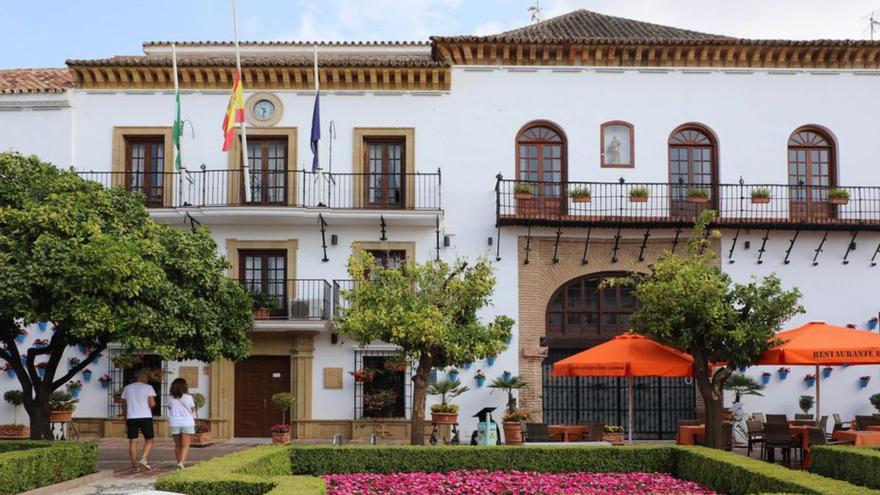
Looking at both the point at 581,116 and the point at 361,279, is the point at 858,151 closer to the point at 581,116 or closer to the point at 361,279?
the point at 581,116

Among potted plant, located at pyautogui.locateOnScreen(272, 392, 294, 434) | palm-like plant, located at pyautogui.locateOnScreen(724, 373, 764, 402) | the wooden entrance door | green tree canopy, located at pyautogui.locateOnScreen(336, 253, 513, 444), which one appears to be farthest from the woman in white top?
palm-like plant, located at pyautogui.locateOnScreen(724, 373, 764, 402)

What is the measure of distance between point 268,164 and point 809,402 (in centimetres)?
1331

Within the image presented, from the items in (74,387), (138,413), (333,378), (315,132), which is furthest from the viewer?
(333,378)

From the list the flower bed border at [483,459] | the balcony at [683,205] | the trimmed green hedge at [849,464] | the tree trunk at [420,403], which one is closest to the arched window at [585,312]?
the balcony at [683,205]

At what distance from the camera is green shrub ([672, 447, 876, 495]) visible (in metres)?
11.0

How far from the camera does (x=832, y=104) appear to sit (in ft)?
79.7

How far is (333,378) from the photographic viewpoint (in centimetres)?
2330

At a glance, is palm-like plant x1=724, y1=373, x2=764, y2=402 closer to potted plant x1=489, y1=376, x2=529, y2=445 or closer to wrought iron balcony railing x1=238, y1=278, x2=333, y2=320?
potted plant x1=489, y1=376, x2=529, y2=445

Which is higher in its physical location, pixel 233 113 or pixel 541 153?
pixel 233 113

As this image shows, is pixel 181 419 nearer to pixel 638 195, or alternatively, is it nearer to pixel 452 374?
pixel 452 374

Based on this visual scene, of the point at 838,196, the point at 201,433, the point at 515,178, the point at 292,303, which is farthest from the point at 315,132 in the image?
the point at 838,196

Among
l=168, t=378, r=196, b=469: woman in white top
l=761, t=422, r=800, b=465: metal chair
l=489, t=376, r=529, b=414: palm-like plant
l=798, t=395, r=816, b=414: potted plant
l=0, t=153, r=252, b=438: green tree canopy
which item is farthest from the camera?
l=798, t=395, r=816, b=414: potted plant

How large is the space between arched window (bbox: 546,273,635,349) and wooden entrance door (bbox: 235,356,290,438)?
6.20m

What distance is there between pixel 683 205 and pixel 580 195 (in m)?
2.47
